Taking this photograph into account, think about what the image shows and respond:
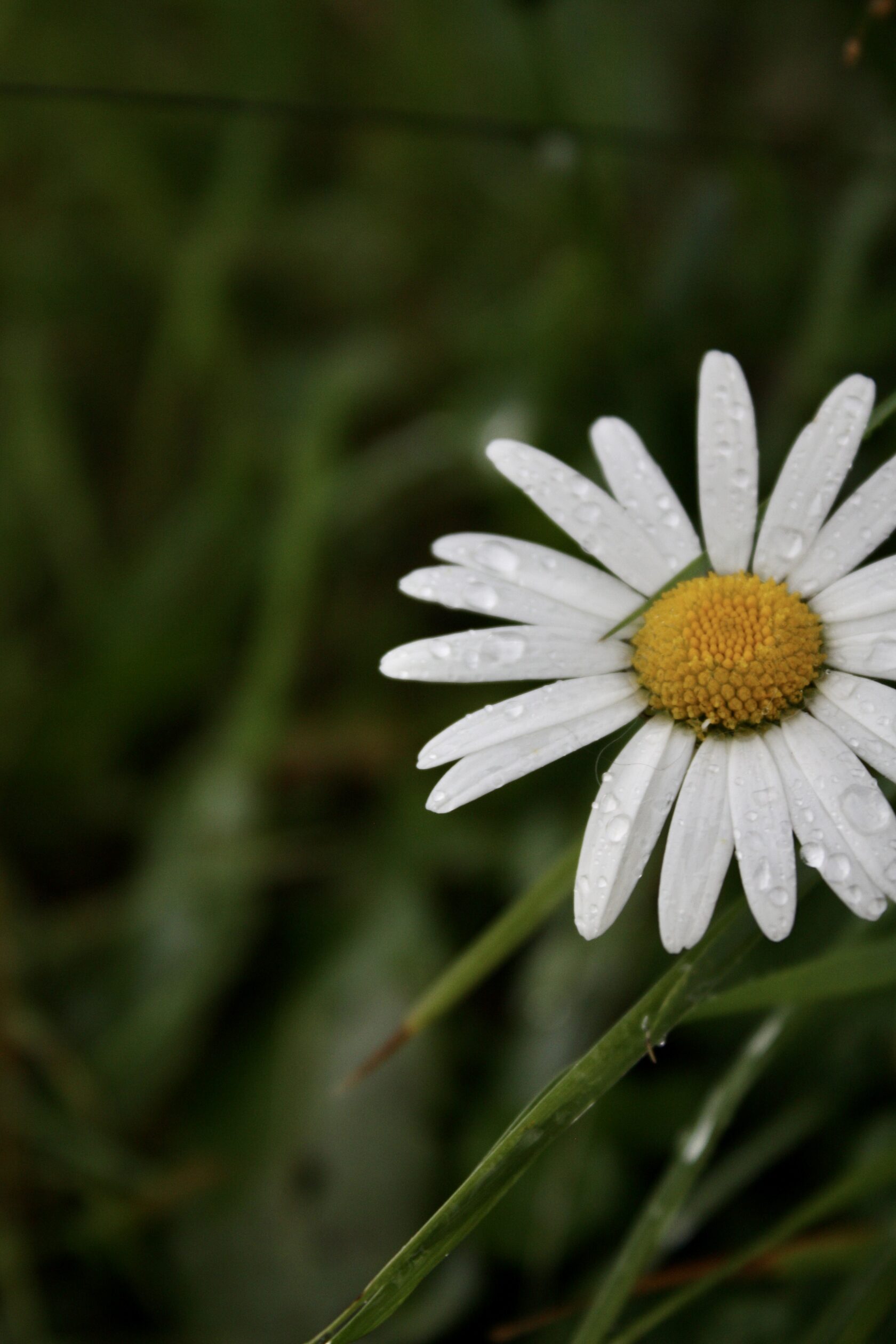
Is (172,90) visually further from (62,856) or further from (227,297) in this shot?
(62,856)

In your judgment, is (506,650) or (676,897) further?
(506,650)

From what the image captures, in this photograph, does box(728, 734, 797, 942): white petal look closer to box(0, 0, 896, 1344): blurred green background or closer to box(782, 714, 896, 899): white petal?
box(782, 714, 896, 899): white petal

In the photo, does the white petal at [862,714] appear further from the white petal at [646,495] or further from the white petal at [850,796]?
the white petal at [646,495]

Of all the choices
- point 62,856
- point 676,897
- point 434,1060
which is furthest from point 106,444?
point 676,897

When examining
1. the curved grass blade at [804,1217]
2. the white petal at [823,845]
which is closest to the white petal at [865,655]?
the white petal at [823,845]

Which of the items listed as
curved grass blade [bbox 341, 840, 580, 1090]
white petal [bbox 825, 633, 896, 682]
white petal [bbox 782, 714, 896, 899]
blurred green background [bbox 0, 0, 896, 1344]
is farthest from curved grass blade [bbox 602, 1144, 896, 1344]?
white petal [bbox 825, 633, 896, 682]

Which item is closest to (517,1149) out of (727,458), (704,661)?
(704,661)

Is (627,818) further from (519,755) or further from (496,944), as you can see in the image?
(496,944)
